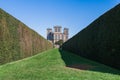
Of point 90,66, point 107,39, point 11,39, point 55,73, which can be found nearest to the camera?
point 55,73

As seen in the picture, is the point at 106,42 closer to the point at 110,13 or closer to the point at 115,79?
the point at 110,13

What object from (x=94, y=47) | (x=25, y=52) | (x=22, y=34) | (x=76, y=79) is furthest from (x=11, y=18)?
(x=76, y=79)

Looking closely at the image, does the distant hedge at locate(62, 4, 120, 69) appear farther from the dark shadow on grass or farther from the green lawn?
the green lawn

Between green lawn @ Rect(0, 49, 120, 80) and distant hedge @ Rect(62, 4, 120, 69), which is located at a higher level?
distant hedge @ Rect(62, 4, 120, 69)

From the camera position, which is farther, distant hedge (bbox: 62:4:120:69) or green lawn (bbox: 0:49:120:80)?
distant hedge (bbox: 62:4:120:69)

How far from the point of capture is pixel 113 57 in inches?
577

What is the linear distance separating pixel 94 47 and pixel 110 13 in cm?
456

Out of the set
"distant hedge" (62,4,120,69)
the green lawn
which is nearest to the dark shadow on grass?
the green lawn

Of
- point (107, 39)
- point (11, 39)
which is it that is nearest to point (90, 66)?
point (107, 39)

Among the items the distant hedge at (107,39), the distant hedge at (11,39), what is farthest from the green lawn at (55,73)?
the distant hedge at (11,39)

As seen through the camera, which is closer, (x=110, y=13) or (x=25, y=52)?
(x=110, y=13)

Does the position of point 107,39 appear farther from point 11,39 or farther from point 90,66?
point 11,39

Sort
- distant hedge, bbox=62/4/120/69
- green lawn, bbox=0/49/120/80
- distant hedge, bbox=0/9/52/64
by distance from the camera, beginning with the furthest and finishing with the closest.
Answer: distant hedge, bbox=0/9/52/64 → distant hedge, bbox=62/4/120/69 → green lawn, bbox=0/49/120/80

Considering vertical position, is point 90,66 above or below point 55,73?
above
